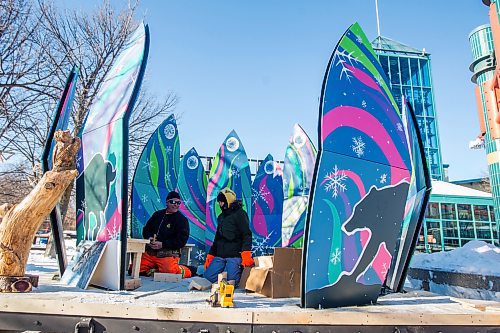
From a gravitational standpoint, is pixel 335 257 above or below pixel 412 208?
below

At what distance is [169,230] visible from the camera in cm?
623

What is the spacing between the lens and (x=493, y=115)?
20.3 feet

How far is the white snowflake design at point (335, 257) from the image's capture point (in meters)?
3.57

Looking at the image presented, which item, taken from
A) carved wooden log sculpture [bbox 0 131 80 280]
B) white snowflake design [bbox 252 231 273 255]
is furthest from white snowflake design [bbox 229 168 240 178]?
carved wooden log sculpture [bbox 0 131 80 280]

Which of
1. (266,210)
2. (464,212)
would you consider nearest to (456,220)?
(464,212)

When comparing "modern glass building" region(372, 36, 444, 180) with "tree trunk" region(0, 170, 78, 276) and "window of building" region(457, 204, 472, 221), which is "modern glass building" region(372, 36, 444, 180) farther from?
"tree trunk" region(0, 170, 78, 276)

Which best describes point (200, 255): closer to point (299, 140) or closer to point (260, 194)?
point (260, 194)

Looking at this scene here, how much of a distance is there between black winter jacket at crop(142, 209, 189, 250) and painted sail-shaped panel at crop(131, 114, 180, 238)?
2009 mm

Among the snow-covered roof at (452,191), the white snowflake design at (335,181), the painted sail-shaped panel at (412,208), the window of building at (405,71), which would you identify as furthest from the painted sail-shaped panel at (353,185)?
the window of building at (405,71)

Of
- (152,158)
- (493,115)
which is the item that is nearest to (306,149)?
(152,158)

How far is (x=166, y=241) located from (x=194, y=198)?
5040 millimetres

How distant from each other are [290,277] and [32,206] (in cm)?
290

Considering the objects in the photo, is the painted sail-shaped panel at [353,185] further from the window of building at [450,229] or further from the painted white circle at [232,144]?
the window of building at [450,229]

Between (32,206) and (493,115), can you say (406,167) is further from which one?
(32,206)
